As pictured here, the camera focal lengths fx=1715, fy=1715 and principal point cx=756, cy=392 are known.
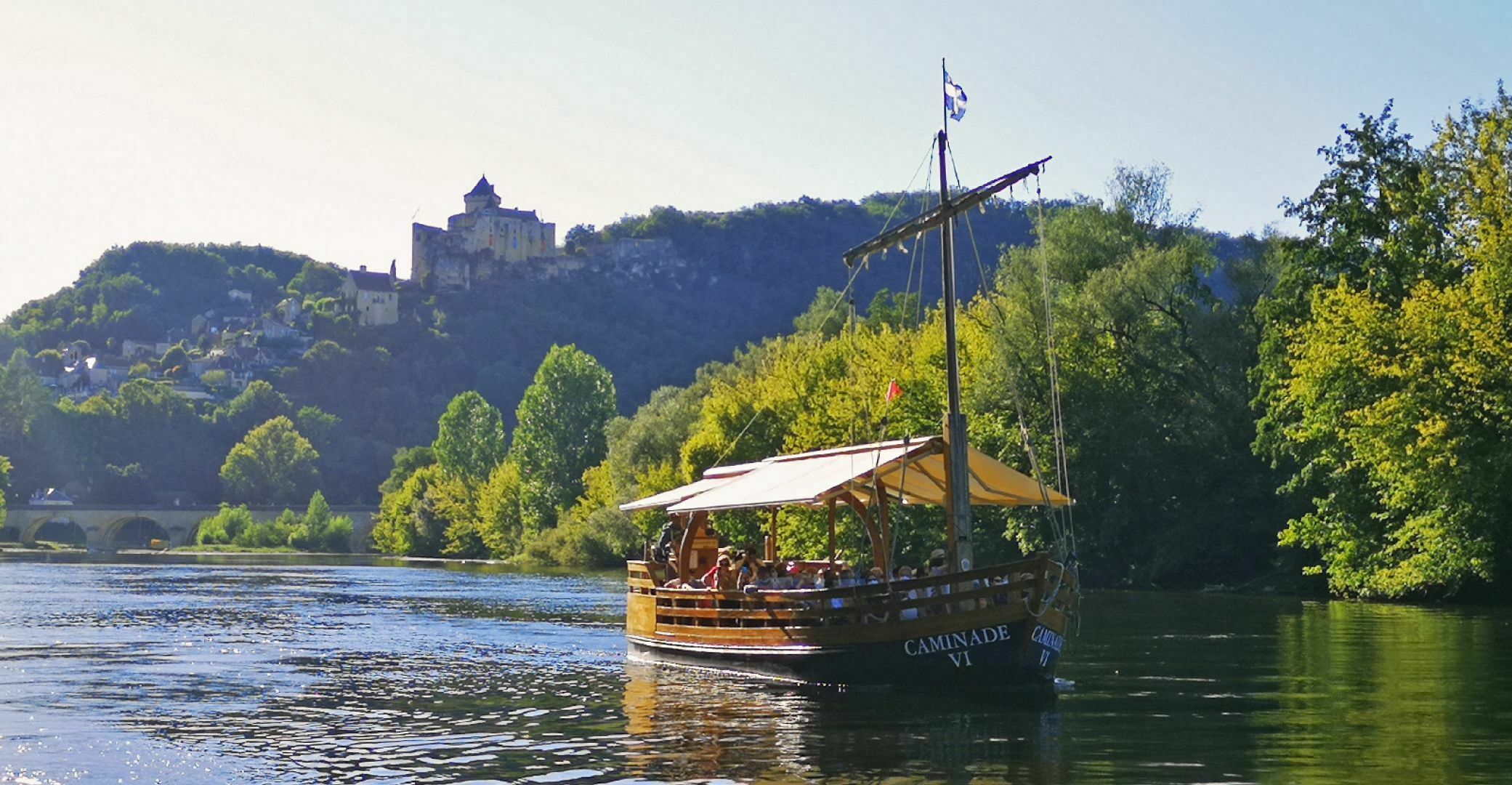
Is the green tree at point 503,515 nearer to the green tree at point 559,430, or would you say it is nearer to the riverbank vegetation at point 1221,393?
the green tree at point 559,430

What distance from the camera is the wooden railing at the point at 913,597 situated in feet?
92.9

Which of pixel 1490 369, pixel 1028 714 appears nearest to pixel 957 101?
pixel 1028 714

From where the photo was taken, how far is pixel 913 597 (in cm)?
2919

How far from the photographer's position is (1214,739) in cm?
2300

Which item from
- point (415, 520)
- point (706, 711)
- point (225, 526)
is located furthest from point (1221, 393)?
point (225, 526)

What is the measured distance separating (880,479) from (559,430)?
340 ft

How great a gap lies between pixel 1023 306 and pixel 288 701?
48546 mm

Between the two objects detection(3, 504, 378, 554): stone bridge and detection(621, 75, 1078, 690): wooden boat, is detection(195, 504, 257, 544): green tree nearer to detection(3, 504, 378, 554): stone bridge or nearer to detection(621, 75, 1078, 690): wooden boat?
detection(3, 504, 378, 554): stone bridge

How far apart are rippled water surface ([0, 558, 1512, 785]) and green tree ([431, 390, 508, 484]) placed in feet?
339

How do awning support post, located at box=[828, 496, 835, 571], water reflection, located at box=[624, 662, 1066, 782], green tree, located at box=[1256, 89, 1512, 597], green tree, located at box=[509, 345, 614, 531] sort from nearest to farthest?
water reflection, located at box=[624, 662, 1066, 782]
awning support post, located at box=[828, 496, 835, 571]
green tree, located at box=[1256, 89, 1512, 597]
green tree, located at box=[509, 345, 614, 531]

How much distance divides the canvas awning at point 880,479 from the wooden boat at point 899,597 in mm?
41

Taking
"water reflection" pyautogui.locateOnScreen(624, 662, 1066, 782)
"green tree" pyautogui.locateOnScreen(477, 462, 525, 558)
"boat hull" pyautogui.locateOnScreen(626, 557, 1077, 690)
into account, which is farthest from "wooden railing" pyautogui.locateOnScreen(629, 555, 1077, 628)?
"green tree" pyautogui.locateOnScreen(477, 462, 525, 558)

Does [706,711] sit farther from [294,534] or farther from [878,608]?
[294,534]

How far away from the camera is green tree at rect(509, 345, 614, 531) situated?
130 meters
